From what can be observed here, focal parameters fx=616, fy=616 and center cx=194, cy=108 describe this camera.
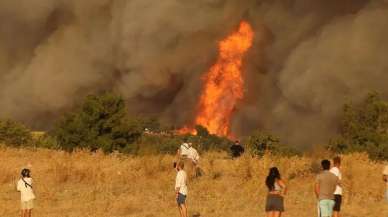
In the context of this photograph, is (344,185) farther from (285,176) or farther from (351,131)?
(351,131)

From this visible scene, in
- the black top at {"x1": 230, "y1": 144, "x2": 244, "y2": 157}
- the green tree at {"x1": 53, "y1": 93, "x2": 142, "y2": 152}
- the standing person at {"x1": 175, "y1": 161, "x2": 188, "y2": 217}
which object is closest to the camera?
the standing person at {"x1": 175, "y1": 161, "x2": 188, "y2": 217}

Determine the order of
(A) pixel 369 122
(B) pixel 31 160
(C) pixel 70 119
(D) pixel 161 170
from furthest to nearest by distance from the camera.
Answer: (C) pixel 70 119, (A) pixel 369 122, (B) pixel 31 160, (D) pixel 161 170

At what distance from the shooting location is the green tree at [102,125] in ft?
105

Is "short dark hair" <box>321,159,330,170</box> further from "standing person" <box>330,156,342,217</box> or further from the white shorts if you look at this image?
the white shorts

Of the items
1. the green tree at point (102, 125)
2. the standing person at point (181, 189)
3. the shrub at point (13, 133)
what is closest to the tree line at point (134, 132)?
the green tree at point (102, 125)

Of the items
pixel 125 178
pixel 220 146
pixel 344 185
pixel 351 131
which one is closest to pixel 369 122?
pixel 351 131

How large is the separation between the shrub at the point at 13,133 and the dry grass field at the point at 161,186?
13.7m

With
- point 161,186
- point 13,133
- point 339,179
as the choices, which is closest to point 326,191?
point 339,179

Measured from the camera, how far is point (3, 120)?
4012cm

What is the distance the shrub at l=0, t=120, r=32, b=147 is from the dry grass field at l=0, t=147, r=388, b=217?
13695 mm

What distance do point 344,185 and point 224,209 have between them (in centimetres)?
491

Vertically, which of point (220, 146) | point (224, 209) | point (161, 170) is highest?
point (220, 146)

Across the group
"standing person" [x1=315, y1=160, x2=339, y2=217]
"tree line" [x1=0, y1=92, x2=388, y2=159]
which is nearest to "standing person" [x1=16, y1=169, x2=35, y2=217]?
"standing person" [x1=315, y1=160, x2=339, y2=217]

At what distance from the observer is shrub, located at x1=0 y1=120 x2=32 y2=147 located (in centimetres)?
3912
